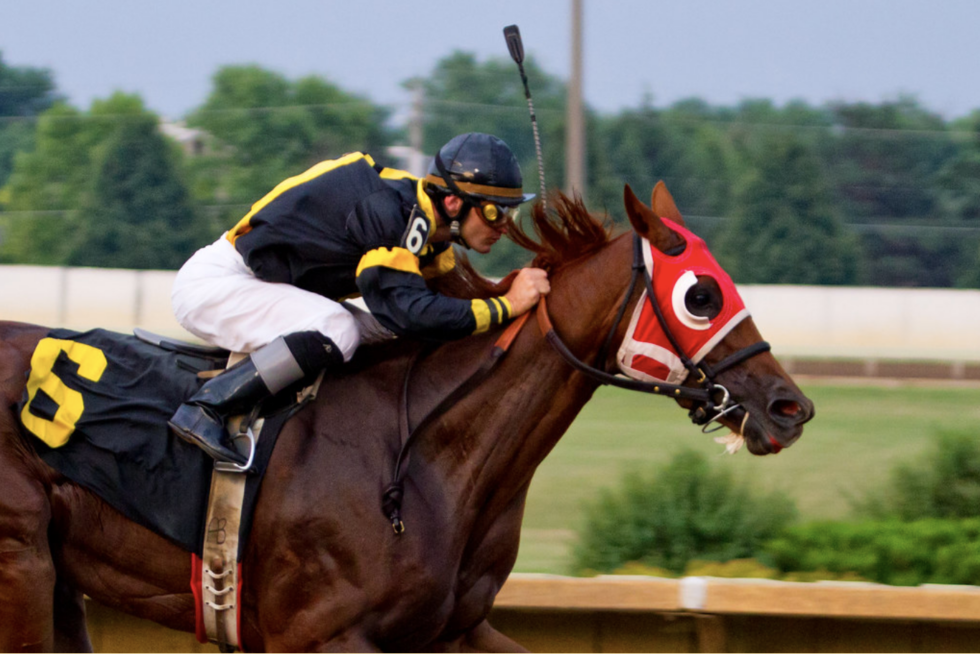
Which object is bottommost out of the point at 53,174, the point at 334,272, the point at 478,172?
the point at 53,174

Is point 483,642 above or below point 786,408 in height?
below

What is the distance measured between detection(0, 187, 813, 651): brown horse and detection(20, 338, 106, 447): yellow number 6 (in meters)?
0.07

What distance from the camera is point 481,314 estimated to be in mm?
3592

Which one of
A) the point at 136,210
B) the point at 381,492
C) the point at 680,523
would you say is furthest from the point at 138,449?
the point at 136,210

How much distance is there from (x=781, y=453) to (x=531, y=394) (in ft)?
25.9

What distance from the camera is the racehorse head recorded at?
3.51m

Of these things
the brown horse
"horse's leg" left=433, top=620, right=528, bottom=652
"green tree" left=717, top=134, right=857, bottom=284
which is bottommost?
"green tree" left=717, top=134, right=857, bottom=284

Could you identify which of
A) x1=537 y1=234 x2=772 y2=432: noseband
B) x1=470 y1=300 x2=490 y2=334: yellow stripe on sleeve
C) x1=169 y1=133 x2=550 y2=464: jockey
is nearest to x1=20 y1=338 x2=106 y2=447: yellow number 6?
x1=169 y1=133 x2=550 y2=464: jockey

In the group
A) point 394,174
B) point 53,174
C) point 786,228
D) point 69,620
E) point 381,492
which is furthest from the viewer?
point 53,174

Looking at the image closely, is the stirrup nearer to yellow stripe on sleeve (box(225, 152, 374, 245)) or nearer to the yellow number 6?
the yellow number 6

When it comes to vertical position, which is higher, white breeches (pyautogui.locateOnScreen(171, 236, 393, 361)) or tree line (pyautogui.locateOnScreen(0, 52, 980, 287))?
white breeches (pyautogui.locateOnScreen(171, 236, 393, 361))

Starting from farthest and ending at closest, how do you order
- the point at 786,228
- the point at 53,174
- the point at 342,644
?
the point at 53,174
the point at 786,228
the point at 342,644

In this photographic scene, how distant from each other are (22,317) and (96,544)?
50.5 feet

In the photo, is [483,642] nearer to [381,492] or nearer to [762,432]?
[381,492]
